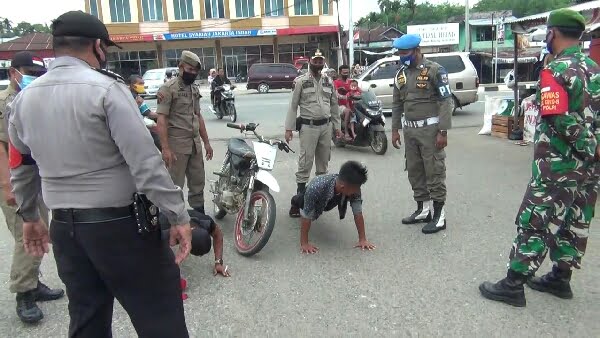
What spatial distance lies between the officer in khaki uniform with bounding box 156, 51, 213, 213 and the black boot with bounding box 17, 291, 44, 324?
63.6 inches

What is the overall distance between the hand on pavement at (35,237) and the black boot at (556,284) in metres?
3.07

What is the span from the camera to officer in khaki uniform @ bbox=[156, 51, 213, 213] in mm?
4430

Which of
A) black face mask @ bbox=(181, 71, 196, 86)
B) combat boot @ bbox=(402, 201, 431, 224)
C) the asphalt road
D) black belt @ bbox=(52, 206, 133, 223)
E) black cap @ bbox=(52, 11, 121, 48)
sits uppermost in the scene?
black cap @ bbox=(52, 11, 121, 48)

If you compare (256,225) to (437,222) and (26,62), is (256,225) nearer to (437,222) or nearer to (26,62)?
(437,222)

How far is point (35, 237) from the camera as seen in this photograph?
97.3 inches

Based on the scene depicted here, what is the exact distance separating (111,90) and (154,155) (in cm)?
29

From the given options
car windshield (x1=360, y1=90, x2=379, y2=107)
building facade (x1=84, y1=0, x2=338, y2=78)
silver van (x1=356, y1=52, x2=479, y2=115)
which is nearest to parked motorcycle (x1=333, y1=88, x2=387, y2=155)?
car windshield (x1=360, y1=90, x2=379, y2=107)

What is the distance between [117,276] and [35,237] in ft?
2.39

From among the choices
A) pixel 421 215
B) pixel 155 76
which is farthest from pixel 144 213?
pixel 155 76

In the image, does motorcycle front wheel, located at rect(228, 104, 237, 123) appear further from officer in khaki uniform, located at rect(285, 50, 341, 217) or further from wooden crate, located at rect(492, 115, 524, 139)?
officer in khaki uniform, located at rect(285, 50, 341, 217)

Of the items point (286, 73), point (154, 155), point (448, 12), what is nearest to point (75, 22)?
point (154, 155)

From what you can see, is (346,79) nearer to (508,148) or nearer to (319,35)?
(508,148)

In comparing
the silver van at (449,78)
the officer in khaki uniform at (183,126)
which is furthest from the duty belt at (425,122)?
the silver van at (449,78)

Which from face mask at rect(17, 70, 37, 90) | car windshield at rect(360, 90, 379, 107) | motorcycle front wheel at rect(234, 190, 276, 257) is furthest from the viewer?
car windshield at rect(360, 90, 379, 107)
